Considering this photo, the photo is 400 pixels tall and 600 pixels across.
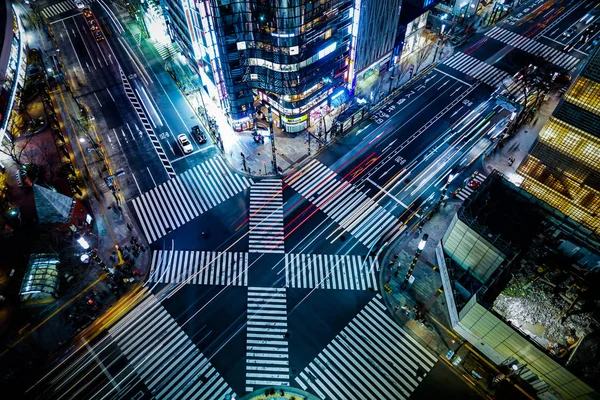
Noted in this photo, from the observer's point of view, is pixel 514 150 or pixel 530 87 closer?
pixel 514 150

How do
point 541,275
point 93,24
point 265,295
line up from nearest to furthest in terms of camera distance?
point 541,275, point 265,295, point 93,24

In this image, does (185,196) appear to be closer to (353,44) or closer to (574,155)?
(353,44)

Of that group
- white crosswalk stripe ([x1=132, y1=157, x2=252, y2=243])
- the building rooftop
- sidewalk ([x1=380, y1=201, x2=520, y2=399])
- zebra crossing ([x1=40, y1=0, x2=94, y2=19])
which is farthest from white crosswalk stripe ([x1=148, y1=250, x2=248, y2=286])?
zebra crossing ([x1=40, y1=0, x2=94, y2=19])

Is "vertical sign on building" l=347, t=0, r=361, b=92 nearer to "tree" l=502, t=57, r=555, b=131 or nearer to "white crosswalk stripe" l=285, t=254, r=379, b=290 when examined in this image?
"tree" l=502, t=57, r=555, b=131

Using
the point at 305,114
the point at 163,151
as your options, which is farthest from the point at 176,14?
the point at 305,114

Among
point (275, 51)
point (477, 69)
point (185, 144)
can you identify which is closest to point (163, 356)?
point (185, 144)

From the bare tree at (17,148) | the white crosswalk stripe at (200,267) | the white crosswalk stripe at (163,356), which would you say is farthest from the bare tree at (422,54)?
the bare tree at (17,148)
